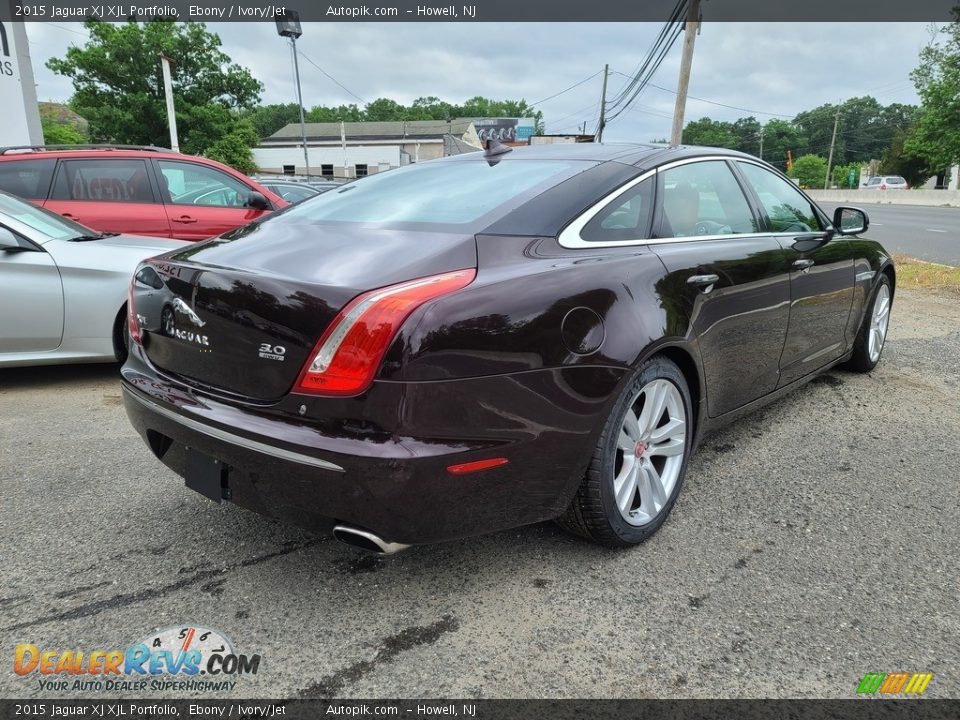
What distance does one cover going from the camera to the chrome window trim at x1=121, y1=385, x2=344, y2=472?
6.19 feet

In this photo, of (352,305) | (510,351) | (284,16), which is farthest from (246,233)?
(284,16)

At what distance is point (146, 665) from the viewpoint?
1.91 metres

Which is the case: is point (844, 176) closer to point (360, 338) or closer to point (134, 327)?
point (134, 327)

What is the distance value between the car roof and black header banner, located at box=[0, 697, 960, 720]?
1.99 metres

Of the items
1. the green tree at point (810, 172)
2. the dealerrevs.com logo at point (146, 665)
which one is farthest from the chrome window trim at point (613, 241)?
the green tree at point (810, 172)

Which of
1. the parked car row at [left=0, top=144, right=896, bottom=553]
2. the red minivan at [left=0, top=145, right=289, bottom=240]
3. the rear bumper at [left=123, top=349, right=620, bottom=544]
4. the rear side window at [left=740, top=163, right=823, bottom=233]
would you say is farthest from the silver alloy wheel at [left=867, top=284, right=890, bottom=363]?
the red minivan at [left=0, top=145, right=289, bottom=240]

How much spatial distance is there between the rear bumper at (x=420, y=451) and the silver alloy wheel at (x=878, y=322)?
3258 mm

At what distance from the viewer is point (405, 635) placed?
2043mm

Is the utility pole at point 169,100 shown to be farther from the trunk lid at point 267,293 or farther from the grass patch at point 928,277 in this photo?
the trunk lid at point 267,293

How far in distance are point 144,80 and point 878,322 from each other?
4830 centimetres

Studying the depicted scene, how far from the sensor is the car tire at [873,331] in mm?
4492

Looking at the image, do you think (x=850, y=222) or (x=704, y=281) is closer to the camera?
(x=704, y=281)

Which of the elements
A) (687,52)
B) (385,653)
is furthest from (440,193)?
(687,52)

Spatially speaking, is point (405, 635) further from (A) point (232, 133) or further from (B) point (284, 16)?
(A) point (232, 133)
